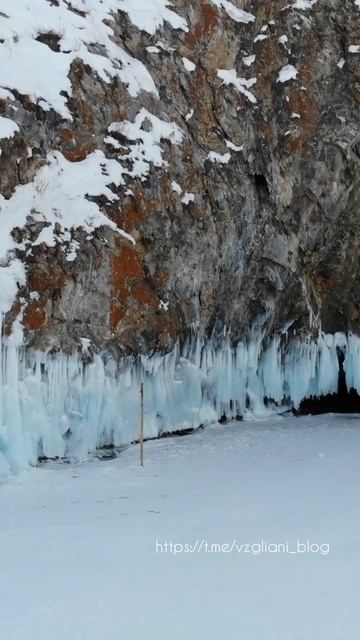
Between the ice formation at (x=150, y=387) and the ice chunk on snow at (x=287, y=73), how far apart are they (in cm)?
500

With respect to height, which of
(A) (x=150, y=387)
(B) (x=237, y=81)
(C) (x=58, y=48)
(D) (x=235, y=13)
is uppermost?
(D) (x=235, y=13)

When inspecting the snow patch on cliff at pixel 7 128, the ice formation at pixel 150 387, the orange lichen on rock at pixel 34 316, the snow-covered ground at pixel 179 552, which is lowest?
the snow-covered ground at pixel 179 552

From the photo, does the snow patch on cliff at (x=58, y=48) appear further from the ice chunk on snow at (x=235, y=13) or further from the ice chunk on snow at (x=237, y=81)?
the ice chunk on snow at (x=235, y=13)

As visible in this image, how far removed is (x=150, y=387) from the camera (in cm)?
1134

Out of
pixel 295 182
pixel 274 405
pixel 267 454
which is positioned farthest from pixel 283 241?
pixel 267 454

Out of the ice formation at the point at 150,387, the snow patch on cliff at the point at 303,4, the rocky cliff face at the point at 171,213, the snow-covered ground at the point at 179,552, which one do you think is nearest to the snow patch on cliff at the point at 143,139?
the rocky cliff face at the point at 171,213

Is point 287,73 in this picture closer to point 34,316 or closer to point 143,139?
point 143,139

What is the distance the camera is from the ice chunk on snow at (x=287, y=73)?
43.5ft

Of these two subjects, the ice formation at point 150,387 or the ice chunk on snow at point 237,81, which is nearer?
the ice formation at point 150,387

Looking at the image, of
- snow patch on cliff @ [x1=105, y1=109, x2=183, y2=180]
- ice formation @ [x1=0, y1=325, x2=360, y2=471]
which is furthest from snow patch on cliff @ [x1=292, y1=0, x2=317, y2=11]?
ice formation @ [x1=0, y1=325, x2=360, y2=471]

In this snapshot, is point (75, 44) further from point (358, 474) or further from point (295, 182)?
point (358, 474)

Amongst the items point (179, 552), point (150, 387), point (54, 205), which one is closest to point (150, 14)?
point (54, 205)

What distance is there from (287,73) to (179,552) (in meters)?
10.5

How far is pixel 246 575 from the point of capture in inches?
190
